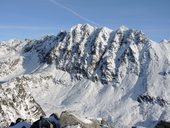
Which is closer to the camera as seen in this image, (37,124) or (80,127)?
(80,127)

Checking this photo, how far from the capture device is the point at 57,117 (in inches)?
2496

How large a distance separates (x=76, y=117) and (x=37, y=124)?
659 centimetres

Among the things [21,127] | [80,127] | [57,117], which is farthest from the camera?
[21,127]

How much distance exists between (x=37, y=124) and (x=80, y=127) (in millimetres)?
7707

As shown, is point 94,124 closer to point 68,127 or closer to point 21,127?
point 68,127

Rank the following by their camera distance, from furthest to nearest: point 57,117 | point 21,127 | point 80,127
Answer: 1. point 21,127
2. point 57,117
3. point 80,127

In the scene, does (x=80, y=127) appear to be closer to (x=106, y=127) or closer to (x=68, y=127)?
(x=68, y=127)

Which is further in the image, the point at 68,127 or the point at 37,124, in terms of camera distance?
the point at 37,124

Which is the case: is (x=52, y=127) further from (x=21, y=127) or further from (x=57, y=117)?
(x=21, y=127)

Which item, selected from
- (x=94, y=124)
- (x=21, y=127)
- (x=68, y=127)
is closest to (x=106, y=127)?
(x=94, y=124)

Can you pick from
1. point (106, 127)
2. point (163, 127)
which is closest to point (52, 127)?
point (106, 127)

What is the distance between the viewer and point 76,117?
200 feet

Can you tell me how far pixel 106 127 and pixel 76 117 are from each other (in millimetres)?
5311

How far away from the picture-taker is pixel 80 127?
195 feet
